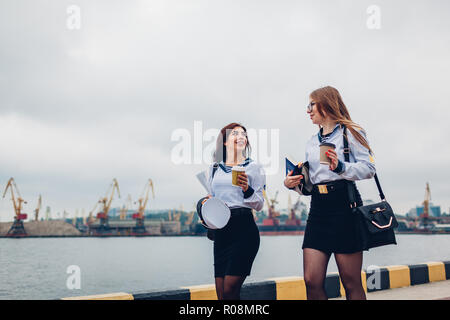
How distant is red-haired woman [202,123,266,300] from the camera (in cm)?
325

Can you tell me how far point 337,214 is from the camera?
2918 millimetres

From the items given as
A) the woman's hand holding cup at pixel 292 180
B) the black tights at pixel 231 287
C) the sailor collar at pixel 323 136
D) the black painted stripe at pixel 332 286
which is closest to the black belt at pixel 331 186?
the woman's hand holding cup at pixel 292 180

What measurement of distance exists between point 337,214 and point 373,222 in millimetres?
251

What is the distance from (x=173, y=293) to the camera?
4.39 m

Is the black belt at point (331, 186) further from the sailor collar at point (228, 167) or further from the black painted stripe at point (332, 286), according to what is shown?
the black painted stripe at point (332, 286)

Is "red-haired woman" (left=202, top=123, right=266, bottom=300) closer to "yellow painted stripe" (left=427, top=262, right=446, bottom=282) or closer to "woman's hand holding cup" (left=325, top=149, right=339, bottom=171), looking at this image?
"woman's hand holding cup" (left=325, top=149, right=339, bottom=171)

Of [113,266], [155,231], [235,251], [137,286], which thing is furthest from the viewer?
[155,231]

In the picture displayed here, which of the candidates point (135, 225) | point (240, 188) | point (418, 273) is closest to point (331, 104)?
point (240, 188)

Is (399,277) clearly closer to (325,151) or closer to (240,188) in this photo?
(240,188)

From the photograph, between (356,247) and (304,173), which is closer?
(356,247)
